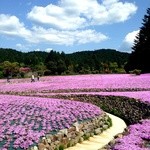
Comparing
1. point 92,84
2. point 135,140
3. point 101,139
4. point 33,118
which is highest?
point 92,84

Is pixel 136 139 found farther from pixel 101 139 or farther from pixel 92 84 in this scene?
pixel 92 84

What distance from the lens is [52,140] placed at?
18.7 meters

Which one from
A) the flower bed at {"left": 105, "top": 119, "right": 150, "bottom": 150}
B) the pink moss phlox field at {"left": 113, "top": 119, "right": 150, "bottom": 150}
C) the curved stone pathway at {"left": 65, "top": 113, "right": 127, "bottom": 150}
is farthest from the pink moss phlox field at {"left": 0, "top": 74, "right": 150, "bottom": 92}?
the flower bed at {"left": 105, "top": 119, "right": 150, "bottom": 150}

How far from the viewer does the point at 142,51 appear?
294 feet

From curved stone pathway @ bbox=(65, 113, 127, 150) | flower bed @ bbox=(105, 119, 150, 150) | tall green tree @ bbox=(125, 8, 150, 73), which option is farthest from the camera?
tall green tree @ bbox=(125, 8, 150, 73)

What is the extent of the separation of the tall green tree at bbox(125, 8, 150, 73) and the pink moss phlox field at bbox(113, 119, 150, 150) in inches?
2521

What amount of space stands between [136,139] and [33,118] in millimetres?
7103

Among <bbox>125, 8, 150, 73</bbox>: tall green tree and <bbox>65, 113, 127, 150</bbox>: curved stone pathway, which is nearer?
<bbox>65, 113, 127, 150</bbox>: curved stone pathway

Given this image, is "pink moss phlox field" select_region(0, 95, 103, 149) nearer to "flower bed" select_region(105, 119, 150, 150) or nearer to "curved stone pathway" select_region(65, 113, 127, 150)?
"curved stone pathway" select_region(65, 113, 127, 150)

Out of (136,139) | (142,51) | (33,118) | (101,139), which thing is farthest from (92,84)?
(142,51)

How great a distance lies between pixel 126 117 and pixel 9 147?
16370mm

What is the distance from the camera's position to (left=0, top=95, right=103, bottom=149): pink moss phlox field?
18066 mm

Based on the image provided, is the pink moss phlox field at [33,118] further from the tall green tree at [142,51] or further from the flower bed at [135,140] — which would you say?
the tall green tree at [142,51]

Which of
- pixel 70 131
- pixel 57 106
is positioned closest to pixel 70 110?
pixel 57 106
